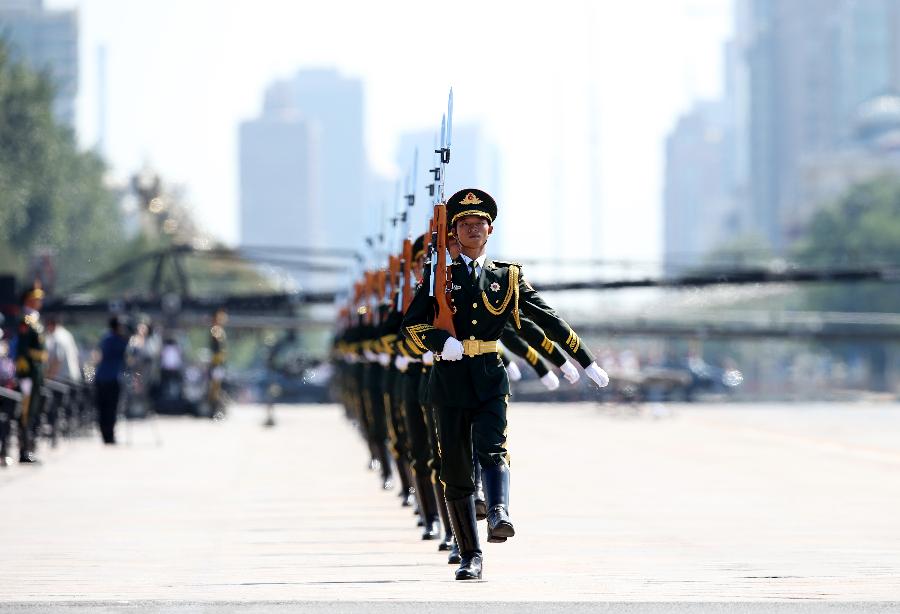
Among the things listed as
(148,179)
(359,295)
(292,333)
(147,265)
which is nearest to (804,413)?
(292,333)

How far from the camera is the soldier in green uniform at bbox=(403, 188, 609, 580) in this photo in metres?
11.7

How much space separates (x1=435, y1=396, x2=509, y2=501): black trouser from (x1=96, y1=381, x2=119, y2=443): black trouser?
1787 cm

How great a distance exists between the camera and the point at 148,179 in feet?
375

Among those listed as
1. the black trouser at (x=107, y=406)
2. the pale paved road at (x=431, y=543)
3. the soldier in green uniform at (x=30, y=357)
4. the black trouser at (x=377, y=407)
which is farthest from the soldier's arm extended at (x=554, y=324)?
the black trouser at (x=107, y=406)

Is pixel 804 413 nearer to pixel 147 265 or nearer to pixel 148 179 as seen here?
pixel 147 265

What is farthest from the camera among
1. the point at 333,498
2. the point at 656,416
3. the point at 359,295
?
the point at 656,416

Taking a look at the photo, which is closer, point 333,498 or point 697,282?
point 333,498

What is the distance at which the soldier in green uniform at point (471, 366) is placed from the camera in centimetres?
1172

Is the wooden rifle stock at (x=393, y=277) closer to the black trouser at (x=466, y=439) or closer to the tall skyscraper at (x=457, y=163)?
the tall skyscraper at (x=457, y=163)

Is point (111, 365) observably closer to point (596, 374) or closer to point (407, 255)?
point (407, 255)

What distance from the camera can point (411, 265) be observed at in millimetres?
15852

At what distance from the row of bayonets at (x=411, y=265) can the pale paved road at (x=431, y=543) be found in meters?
1.56

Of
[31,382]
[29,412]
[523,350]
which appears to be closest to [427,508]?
[523,350]

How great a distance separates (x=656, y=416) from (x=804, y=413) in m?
4.85
